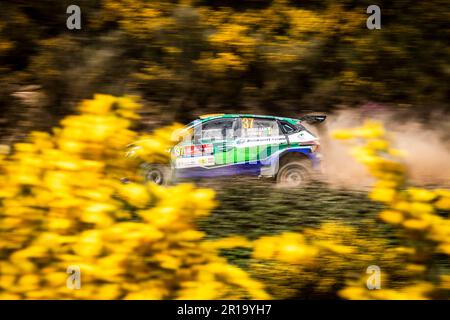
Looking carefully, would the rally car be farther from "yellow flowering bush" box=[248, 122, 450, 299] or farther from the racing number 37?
→ "yellow flowering bush" box=[248, 122, 450, 299]

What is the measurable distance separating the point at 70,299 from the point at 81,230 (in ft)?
1.07

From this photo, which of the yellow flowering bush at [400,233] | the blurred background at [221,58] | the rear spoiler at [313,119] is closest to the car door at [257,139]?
the rear spoiler at [313,119]

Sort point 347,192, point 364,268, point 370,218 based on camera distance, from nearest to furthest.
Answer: point 364,268 < point 370,218 < point 347,192

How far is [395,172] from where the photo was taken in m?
2.66

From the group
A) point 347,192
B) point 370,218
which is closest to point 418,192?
point 370,218

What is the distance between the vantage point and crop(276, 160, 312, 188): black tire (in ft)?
25.1

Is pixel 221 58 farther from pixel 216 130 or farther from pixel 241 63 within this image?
pixel 216 130

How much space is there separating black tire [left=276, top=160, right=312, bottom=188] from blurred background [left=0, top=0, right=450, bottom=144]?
1.43 meters

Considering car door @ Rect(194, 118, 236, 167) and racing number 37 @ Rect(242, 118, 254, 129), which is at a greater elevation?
racing number 37 @ Rect(242, 118, 254, 129)

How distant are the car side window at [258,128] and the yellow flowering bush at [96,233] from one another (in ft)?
16.6

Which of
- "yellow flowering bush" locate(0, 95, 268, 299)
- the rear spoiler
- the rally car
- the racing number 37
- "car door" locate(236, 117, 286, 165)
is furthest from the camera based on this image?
the rear spoiler

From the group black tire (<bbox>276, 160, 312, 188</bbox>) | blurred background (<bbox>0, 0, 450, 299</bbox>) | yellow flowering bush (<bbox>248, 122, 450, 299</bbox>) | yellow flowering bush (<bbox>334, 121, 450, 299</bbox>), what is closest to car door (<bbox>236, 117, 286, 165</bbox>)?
black tire (<bbox>276, 160, 312, 188</bbox>)

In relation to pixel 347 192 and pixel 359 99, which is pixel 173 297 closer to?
pixel 347 192

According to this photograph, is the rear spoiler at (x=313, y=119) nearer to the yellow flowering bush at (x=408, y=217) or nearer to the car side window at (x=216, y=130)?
the car side window at (x=216, y=130)
